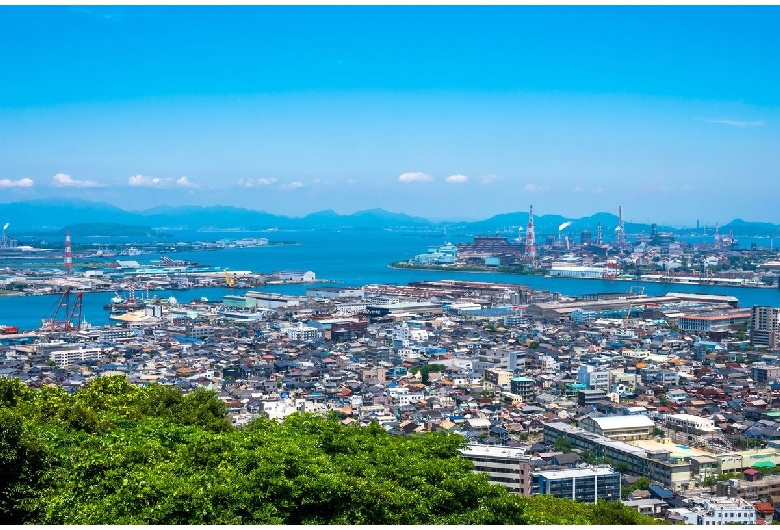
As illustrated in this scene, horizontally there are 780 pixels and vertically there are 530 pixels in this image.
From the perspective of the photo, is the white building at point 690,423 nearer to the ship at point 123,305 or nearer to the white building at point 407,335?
the white building at point 407,335

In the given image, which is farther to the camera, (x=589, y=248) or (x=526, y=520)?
(x=589, y=248)

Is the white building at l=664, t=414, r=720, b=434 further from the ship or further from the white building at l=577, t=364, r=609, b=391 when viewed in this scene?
the ship

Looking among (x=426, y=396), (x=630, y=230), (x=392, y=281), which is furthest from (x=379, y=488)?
(x=630, y=230)

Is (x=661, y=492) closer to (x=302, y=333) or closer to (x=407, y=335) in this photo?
(x=407, y=335)

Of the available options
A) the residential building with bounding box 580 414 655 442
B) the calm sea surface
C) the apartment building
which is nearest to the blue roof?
the apartment building

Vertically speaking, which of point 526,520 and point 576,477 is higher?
point 526,520

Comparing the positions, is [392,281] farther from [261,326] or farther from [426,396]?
[426,396]

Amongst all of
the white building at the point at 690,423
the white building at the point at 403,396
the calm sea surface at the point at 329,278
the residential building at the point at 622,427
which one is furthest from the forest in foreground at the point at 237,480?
the calm sea surface at the point at 329,278
